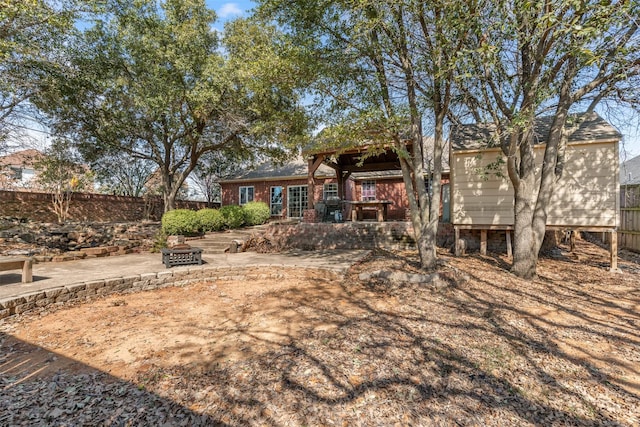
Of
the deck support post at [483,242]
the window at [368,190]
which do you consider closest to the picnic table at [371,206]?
the window at [368,190]

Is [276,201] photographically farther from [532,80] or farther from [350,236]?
[532,80]

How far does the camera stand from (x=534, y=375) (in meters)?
2.66

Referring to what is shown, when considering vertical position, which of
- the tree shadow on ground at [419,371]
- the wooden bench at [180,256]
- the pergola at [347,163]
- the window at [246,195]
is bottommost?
the tree shadow on ground at [419,371]

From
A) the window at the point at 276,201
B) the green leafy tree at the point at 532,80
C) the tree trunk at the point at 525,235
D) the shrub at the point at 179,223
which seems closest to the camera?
the green leafy tree at the point at 532,80

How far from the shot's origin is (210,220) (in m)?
10.7

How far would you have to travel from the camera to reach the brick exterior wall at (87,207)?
10508 mm

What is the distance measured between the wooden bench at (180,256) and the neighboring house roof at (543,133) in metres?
7.12

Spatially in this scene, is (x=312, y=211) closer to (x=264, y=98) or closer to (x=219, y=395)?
(x=264, y=98)

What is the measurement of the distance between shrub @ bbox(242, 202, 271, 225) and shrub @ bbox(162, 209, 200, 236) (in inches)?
112

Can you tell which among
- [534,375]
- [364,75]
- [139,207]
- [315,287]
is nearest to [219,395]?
[534,375]

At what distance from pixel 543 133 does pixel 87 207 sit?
17.6 m

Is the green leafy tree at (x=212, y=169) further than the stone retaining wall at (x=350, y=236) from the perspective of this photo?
Yes

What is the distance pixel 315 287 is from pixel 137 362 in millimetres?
3218

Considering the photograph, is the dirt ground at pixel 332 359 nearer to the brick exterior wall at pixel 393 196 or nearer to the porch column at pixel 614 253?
the porch column at pixel 614 253
